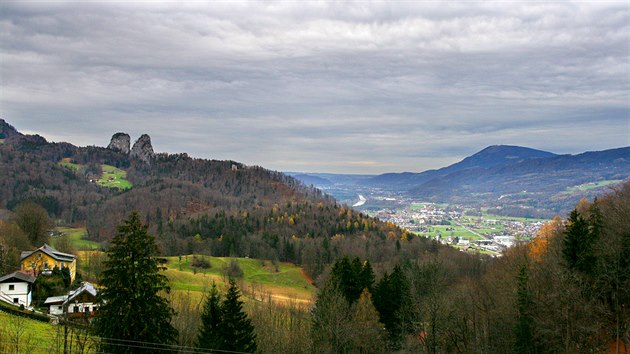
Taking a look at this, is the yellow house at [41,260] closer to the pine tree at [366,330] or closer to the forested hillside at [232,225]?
the forested hillside at [232,225]

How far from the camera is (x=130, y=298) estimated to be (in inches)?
838

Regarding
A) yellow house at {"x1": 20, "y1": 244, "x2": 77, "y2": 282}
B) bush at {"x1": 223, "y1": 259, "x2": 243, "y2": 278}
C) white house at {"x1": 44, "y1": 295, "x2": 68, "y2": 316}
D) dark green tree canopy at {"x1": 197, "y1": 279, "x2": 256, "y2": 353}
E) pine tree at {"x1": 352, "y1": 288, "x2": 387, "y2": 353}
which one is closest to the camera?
dark green tree canopy at {"x1": 197, "y1": 279, "x2": 256, "y2": 353}

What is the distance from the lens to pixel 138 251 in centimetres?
2167

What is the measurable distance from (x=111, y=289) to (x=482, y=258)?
3360 inches

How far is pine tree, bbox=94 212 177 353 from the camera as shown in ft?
69.8

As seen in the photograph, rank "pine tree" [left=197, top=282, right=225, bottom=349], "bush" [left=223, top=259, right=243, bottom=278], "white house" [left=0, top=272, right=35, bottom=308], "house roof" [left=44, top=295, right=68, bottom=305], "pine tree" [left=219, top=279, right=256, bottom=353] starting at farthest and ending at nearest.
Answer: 1. "bush" [left=223, top=259, right=243, bottom=278]
2. "house roof" [left=44, top=295, right=68, bottom=305]
3. "white house" [left=0, top=272, right=35, bottom=308]
4. "pine tree" [left=219, top=279, right=256, bottom=353]
5. "pine tree" [left=197, top=282, right=225, bottom=349]

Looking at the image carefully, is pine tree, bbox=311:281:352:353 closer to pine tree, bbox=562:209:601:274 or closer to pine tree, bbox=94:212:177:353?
pine tree, bbox=94:212:177:353

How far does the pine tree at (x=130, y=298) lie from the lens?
838 inches

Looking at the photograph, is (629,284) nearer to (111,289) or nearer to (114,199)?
(111,289)

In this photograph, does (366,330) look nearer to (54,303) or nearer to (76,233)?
(54,303)

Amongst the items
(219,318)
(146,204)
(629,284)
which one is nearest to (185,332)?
(219,318)

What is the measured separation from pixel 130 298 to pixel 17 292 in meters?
30.7

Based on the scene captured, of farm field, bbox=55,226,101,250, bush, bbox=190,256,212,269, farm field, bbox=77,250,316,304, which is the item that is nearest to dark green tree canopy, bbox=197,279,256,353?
farm field, bbox=77,250,316,304

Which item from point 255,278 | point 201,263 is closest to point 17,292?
point 255,278
